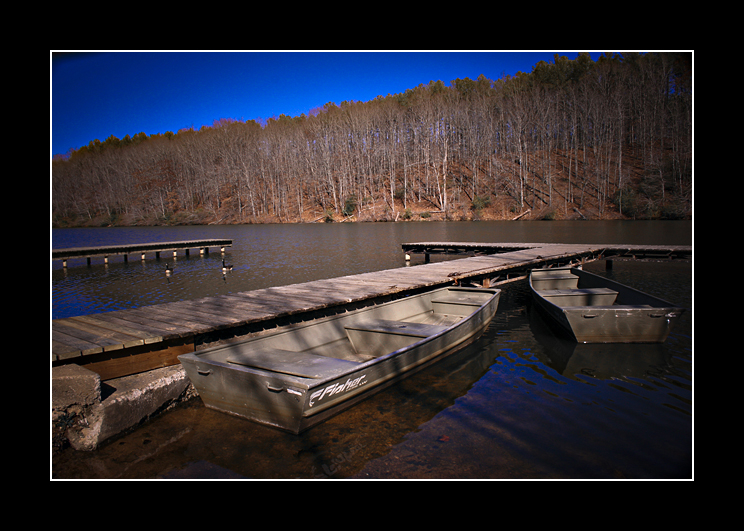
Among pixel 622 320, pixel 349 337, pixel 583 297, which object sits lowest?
pixel 349 337

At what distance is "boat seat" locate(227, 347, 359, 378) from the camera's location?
476 cm

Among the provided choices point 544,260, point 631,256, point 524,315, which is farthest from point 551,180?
point 524,315

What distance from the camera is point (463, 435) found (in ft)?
15.0

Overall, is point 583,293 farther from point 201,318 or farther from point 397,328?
point 201,318

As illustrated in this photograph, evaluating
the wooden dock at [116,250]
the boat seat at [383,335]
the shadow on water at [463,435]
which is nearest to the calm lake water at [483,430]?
the shadow on water at [463,435]

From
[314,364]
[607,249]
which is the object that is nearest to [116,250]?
[314,364]

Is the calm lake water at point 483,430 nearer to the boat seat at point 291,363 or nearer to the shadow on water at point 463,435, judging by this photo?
the shadow on water at point 463,435

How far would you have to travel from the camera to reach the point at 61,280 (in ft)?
56.5

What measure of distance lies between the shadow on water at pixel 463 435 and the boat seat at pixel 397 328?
2.12 ft

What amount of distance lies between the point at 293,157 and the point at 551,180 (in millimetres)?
41954

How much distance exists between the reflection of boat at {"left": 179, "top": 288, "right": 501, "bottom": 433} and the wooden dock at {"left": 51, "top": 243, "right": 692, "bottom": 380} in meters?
0.88

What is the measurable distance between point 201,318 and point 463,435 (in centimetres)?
425

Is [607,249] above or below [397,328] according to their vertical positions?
above

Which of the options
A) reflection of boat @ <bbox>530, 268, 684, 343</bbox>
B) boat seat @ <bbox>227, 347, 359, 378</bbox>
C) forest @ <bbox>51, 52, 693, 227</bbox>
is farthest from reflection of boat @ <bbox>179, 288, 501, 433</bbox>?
forest @ <bbox>51, 52, 693, 227</bbox>
